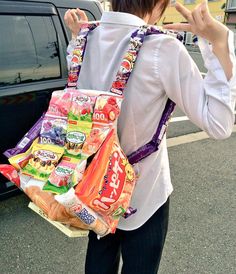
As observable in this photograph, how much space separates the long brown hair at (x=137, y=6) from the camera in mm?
956

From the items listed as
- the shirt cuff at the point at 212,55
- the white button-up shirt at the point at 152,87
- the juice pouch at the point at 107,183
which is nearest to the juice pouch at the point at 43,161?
the juice pouch at the point at 107,183

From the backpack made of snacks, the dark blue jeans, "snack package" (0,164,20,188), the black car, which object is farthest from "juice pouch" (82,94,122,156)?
the black car

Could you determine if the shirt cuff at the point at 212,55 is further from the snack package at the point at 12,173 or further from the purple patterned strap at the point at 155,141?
the snack package at the point at 12,173

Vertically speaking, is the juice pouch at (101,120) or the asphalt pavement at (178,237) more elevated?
the juice pouch at (101,120)

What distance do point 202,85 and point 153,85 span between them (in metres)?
0.14

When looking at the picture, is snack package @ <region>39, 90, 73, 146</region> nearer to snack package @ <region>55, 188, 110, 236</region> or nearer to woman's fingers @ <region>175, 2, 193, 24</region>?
snack package @ <region>55, 188, 110, 236</region>

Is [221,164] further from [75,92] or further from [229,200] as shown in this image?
[75,92]

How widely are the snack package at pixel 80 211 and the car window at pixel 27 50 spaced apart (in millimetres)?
1491

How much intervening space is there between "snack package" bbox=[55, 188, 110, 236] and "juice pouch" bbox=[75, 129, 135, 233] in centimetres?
1

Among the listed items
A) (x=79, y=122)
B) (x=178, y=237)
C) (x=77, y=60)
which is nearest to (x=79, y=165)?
(x=79, y=122)

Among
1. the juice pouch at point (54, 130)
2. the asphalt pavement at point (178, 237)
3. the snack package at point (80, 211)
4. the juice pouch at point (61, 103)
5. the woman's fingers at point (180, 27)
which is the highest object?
the woman's fingers at point (180, 27)

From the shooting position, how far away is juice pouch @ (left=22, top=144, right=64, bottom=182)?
92 cm

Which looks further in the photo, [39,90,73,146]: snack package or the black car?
the black car

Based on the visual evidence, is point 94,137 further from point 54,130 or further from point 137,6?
point 137,6
